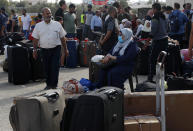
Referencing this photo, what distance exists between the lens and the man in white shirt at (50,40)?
8680mm

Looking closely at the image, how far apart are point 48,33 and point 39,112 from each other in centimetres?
433

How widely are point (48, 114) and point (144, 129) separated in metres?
1.19

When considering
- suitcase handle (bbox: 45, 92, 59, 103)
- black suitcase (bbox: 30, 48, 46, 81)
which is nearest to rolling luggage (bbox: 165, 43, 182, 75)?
black suitcase (bbox: 30, 48, 46, 81)

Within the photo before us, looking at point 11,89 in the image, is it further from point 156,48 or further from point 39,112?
point 39,112

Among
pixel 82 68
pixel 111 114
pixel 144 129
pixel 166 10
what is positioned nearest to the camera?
pixel 111 114

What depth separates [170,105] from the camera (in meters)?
5.53

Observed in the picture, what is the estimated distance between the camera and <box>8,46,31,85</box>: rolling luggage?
32.9ft

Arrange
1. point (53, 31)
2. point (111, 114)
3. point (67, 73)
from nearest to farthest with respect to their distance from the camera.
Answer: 1. point (111, 114)
2. point (53, 31)
3. point (67, 73)

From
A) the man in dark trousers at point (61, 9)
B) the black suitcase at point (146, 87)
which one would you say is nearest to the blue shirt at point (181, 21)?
the man in dark trousers at point (61, 9)

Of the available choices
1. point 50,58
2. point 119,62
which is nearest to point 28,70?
point 50,58

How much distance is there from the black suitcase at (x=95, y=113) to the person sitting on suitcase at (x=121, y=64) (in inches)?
87.1

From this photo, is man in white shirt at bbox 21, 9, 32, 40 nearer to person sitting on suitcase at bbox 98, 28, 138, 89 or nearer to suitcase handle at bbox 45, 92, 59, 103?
person sitting on suitcase at bbox 98, 28, 138, 89

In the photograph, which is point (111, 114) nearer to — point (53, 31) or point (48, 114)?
point (48, 114)

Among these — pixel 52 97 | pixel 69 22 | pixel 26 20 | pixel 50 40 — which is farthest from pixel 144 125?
pixel 26 20
